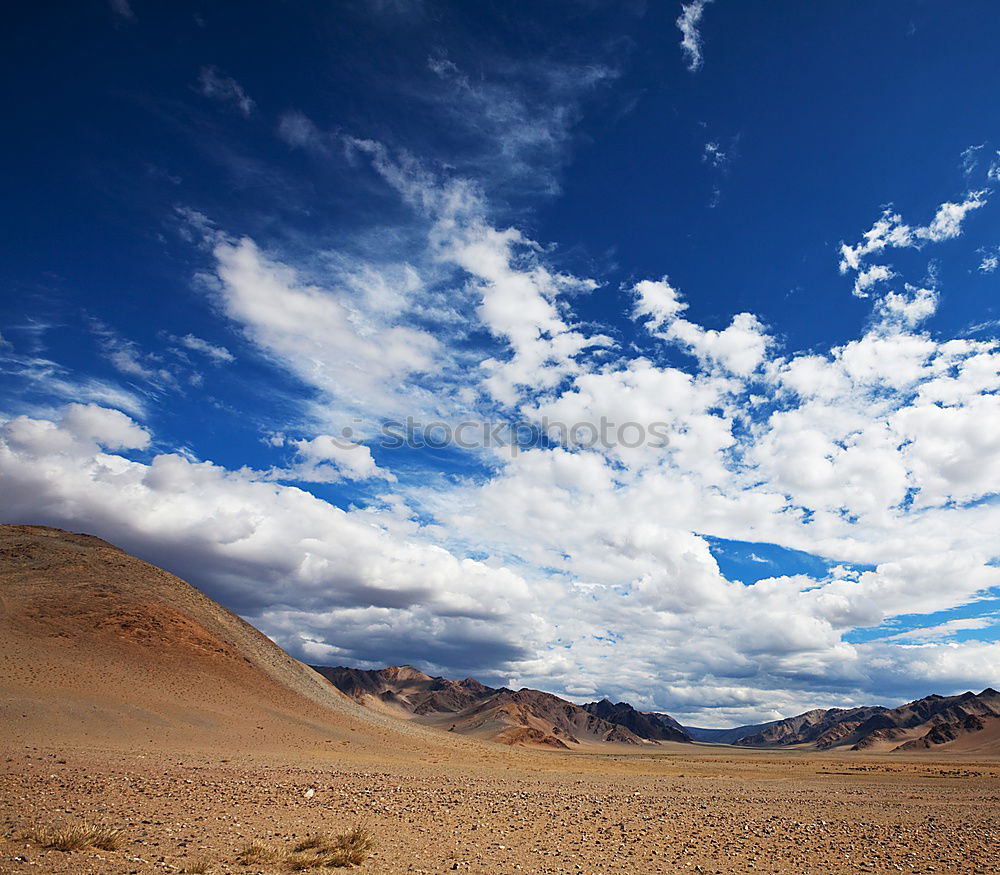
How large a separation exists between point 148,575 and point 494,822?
81.7 metres

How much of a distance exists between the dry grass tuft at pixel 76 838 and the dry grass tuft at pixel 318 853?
2603 millimetres

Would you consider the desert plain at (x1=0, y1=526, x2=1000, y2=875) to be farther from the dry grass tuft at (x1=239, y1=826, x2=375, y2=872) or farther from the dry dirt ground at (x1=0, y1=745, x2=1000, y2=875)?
the dry grass tuft at (x1=239, y1=826, x2=375, y2=872)

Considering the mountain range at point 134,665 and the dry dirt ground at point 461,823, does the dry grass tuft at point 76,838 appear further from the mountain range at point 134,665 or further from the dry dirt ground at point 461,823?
the mountain range at point 134,665

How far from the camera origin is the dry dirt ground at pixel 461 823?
13.7 m

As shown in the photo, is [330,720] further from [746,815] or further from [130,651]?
[746,815]

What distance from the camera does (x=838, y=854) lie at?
54.4ft

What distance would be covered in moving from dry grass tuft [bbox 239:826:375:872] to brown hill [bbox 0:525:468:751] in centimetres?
3093

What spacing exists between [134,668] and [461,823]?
54.9 metres

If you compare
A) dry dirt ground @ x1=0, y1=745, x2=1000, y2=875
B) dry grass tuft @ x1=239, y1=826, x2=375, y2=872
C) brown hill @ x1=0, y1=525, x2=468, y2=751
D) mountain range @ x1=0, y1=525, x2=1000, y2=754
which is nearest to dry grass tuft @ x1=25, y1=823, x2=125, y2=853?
dry dirt ground @ x1=0, y1=745, x2=1000, y2=875

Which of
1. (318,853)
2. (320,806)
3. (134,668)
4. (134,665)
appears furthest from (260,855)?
(134,665)

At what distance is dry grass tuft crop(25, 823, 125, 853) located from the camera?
1192cm

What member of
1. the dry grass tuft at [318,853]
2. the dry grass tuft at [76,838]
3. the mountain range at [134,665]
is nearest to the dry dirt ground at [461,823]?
the dry grass tuft at [76,838]

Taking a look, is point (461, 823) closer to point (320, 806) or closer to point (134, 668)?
point (320, 806)

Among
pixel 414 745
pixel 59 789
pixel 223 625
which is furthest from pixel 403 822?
pixel 223 625
